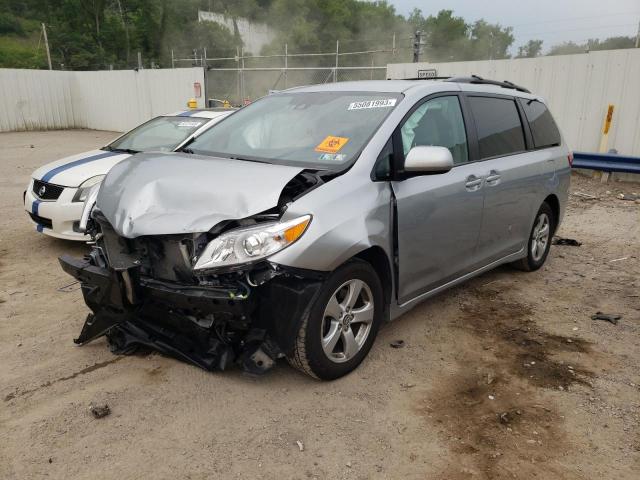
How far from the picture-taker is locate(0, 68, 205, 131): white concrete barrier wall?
59.0ft

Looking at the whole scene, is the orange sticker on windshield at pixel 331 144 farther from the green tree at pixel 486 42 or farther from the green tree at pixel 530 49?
the green tree at pixel 486 42

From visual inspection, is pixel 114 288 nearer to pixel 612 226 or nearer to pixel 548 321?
pixel 548 321

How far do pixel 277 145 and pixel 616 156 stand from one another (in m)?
7.78

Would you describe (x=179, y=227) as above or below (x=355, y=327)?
above

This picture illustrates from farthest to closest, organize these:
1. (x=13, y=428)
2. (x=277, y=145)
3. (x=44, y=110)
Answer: (x=44, y=110) → (x=277, y=145) → (x=13, y=428)

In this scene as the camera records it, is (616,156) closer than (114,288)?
No

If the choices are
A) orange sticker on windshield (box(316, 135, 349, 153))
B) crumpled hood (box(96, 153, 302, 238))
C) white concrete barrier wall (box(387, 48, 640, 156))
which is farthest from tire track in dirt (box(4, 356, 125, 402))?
white concrete barrier wall (box(387, 48, 640, 156))

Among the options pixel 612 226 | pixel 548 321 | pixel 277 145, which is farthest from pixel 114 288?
pixel 612 226

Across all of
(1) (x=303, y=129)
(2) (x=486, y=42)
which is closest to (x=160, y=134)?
(1) (x=303, y=129)

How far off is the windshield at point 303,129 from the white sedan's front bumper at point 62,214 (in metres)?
2.01

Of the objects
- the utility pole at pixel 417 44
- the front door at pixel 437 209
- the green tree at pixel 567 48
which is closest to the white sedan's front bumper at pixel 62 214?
the front door at pixel 437 209

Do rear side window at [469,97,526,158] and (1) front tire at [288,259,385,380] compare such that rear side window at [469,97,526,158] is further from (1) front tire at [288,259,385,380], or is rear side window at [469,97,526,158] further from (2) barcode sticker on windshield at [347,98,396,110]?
(1) front tire at [288,259,385,380]

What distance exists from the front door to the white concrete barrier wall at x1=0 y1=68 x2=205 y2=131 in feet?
48.5

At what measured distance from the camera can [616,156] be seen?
9.16 metres
